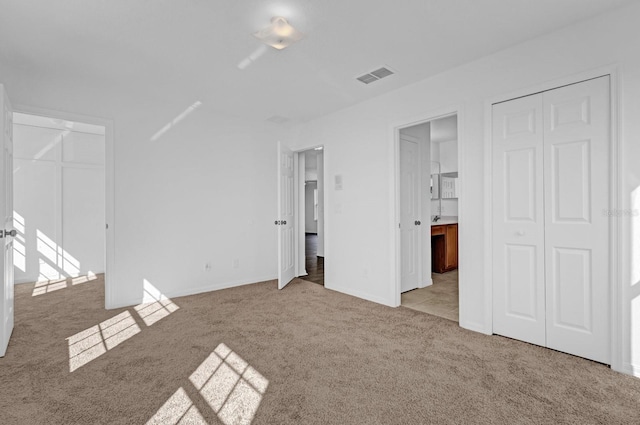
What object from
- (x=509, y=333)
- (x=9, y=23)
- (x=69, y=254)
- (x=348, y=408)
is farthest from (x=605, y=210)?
(x=69, y=254)

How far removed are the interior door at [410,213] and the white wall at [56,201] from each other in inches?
208

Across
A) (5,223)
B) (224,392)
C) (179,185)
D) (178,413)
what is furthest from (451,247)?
(5,223)

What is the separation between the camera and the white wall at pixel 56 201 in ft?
16.8

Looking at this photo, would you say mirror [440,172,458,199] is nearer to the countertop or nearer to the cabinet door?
the countertop

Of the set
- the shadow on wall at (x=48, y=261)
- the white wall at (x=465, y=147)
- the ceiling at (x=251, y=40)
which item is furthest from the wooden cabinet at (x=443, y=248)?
the shadow on wall at (x=48, y=261)

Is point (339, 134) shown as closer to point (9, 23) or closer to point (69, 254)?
point (9, 23)

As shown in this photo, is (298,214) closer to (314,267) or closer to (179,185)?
(314,267)

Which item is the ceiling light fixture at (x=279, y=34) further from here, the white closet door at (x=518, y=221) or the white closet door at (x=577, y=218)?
the white closet door at (x=577, y=218)

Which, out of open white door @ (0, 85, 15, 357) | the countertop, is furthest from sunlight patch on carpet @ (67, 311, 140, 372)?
the countertop

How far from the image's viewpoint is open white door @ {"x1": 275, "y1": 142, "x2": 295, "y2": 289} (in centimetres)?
453

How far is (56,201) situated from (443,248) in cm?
661

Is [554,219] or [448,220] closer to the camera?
[554,219]

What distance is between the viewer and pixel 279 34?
242 cm

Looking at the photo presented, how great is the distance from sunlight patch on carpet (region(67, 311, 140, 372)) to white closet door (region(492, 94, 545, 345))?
3353 millimetres
